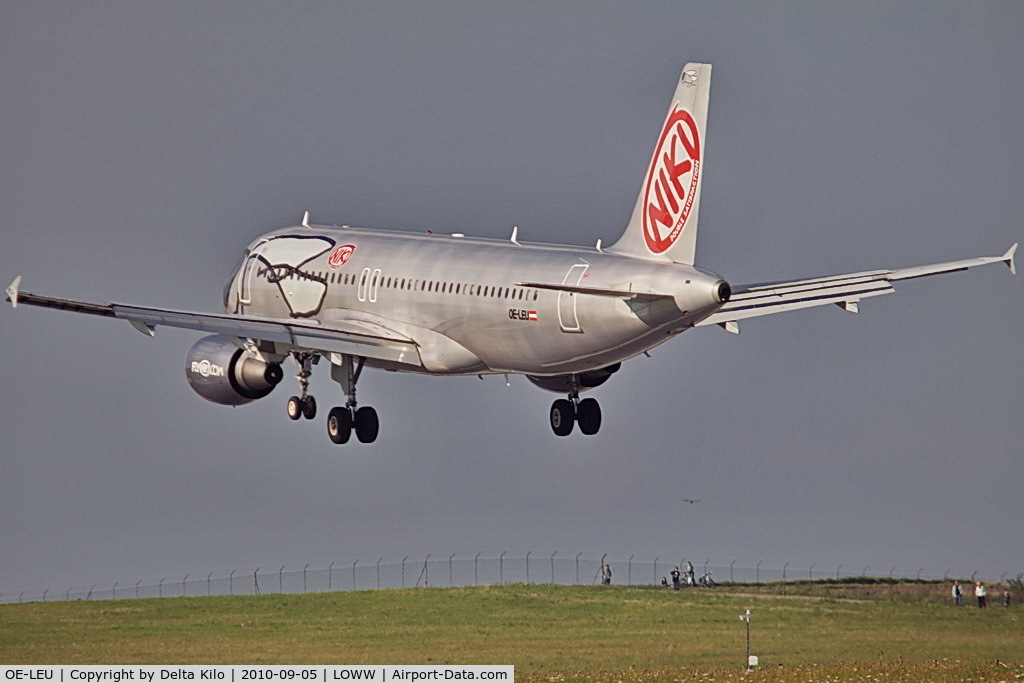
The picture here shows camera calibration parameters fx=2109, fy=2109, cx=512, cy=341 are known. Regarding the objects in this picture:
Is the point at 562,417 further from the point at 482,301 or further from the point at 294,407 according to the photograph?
the point at 294,407

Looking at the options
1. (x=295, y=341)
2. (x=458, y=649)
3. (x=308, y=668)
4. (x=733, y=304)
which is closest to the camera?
(x=733, y=304)

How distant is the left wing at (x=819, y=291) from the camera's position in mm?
69625

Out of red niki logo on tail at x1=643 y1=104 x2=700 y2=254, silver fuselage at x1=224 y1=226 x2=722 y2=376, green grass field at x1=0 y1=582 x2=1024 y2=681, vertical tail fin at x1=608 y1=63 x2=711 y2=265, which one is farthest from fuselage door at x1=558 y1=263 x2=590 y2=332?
green grass field at x1=0 y1=582 x2=1024 y2=681

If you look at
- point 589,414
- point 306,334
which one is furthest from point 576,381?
point 306,334

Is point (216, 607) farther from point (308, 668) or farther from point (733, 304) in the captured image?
point (733, 304)

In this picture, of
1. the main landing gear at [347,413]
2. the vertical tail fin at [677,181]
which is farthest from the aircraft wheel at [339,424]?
the vertical tail fin at [677,181]

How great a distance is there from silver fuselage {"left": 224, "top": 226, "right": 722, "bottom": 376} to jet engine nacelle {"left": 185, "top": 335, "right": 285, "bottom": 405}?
10.6 feet

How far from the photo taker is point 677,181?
6456cm

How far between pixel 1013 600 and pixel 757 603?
14196mm

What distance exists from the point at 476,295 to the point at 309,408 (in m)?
8.94

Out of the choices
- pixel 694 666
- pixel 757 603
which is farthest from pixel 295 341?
pixel 757 603

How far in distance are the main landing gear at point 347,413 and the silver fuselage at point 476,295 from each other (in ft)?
3.85

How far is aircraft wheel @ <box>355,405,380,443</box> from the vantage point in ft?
249

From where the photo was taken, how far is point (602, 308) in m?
64.4
